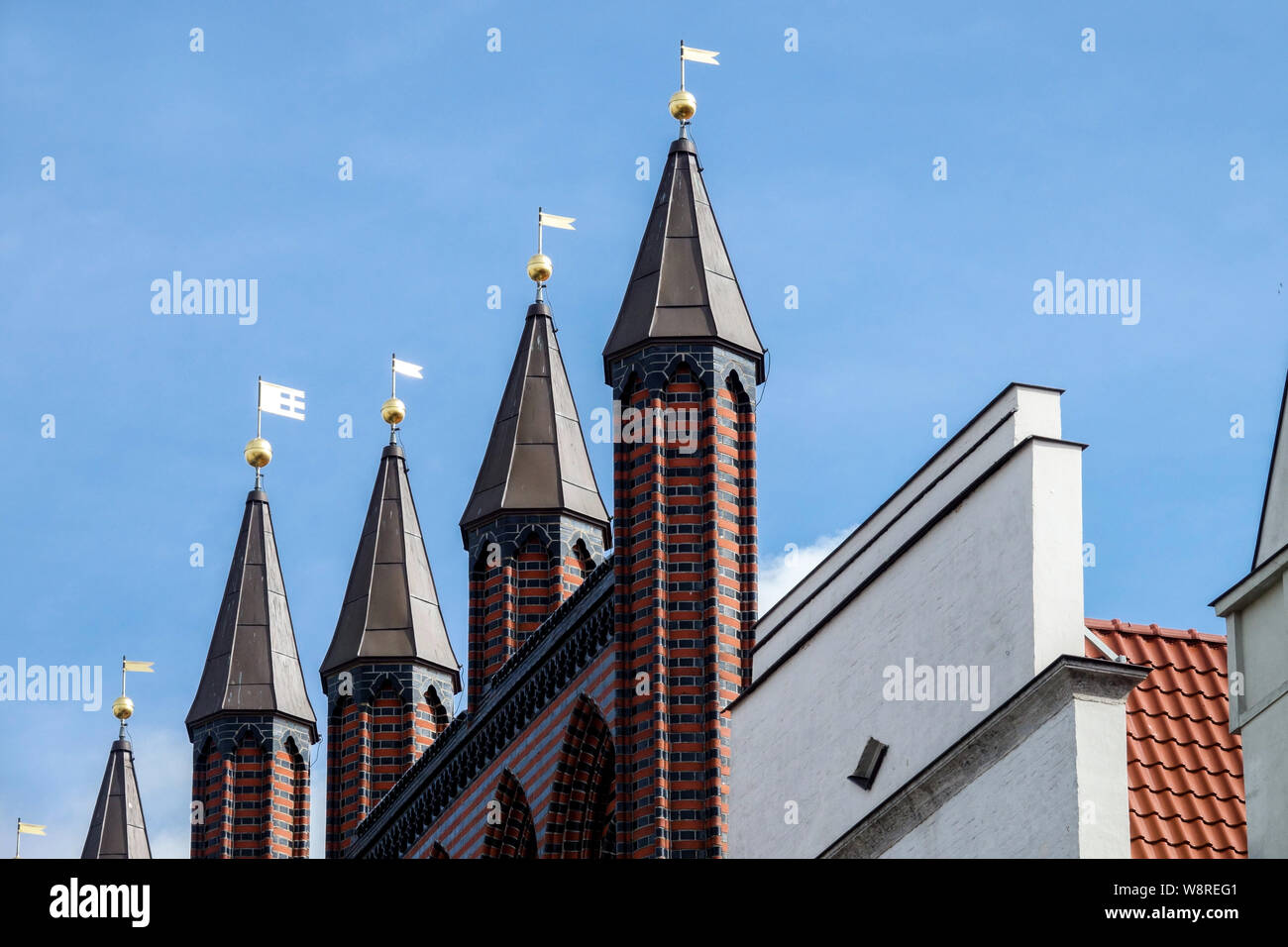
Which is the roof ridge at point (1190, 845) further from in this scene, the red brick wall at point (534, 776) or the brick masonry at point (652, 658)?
the red brick wall at point (534, 776)

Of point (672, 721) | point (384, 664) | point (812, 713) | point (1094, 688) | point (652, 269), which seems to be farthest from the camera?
point (384, 664)

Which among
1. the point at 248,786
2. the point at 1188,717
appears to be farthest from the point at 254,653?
the point at 1188,717

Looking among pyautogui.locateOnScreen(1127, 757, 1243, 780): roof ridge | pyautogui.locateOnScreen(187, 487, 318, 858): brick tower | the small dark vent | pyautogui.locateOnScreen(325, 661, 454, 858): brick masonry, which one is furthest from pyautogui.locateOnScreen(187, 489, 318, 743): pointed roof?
pyautogui.locateOnScreen(1127, 757, 1243, 780): roof ridge

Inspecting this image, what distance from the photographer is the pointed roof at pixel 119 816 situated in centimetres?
5731

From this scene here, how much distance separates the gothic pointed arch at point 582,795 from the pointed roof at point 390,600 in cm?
950

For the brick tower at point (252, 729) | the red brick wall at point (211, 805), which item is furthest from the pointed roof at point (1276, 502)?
the red brick wall at point (211, 805)

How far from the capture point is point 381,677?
4069 centimetres

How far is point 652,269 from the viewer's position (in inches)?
1180

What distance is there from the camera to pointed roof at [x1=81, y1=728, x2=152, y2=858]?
188 feet

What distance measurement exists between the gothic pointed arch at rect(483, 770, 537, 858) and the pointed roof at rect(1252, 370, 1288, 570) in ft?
50.0

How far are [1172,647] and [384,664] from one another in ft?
65.1

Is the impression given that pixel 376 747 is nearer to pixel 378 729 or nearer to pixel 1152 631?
pixel 378 729
